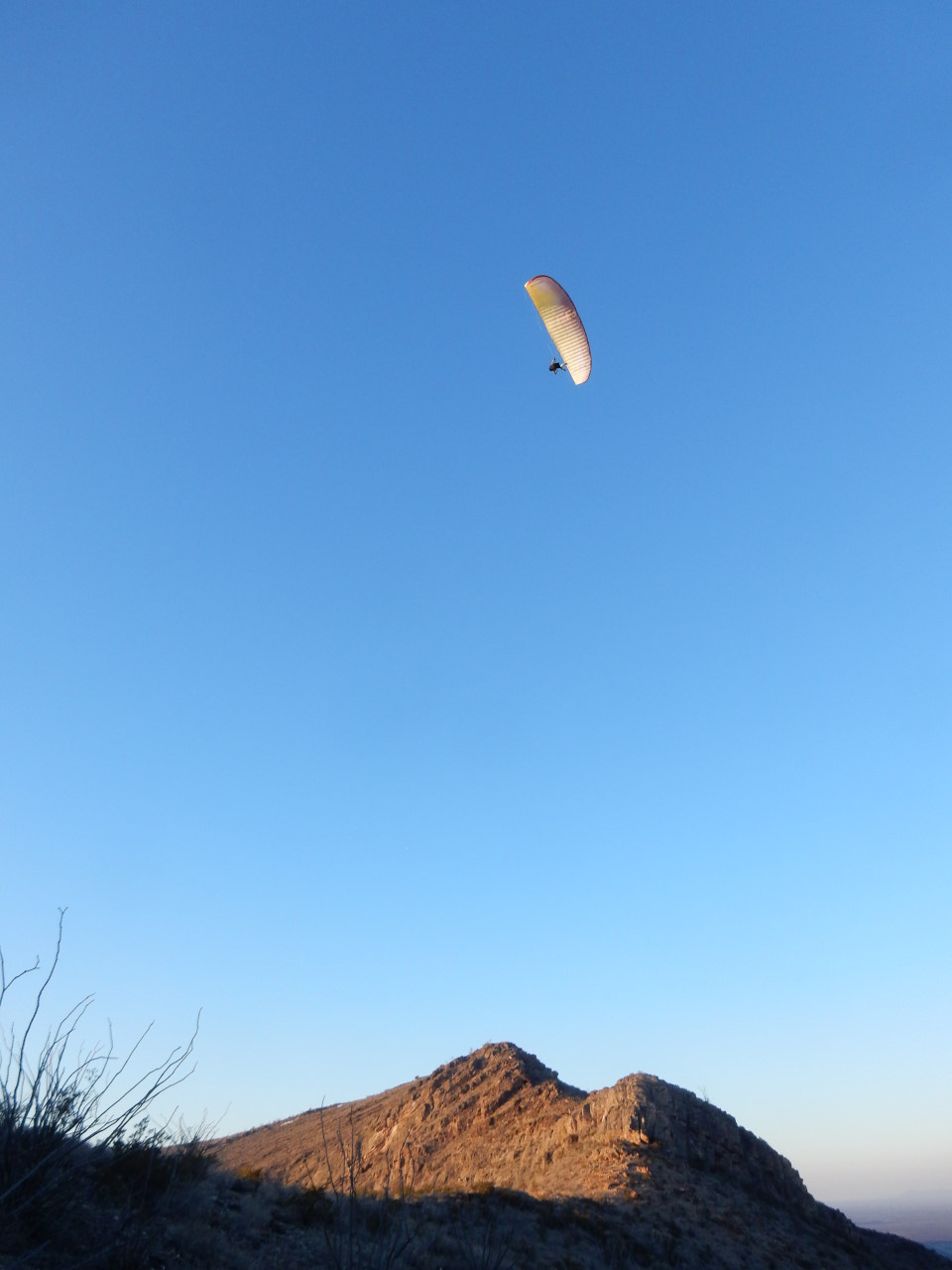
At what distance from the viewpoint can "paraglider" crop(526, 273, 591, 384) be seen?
27.6 meters

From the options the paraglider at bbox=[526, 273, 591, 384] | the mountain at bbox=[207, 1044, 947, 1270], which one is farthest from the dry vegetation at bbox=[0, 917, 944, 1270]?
the paraglider at bbox=[526, 273, 591, 384]

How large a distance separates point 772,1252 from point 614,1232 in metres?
6.76

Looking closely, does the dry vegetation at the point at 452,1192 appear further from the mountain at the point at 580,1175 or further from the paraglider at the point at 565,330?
the paraglider at the point at 565,330

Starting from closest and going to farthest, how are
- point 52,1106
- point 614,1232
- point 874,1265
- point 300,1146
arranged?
point 52,1106 → point 614,1232 → point 874,1265 → point 300,1146

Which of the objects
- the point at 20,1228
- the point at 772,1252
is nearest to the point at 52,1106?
the point at 20,1228

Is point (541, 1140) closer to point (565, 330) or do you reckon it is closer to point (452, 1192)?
point (452, 1192)

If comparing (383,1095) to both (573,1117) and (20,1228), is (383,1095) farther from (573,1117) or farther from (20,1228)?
(20,1228)

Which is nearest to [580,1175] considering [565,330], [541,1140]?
[541,1140]

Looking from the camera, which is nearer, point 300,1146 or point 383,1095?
point 300,1146

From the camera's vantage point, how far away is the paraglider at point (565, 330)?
27625 millimetres

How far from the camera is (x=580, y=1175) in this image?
93.4ft

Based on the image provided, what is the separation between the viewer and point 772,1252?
2597 centimetres

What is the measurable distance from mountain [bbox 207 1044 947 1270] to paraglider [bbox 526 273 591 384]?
900 inches

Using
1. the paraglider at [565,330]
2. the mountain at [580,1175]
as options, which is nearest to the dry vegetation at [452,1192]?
the mountain at [580,1175]
